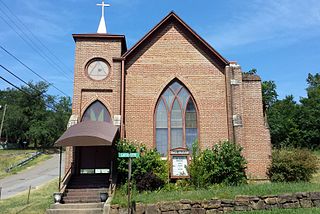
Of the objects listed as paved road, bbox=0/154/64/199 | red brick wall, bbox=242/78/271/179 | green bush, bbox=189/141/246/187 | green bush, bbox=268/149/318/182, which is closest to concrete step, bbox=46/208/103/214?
green bush, bbox=189/141/246/187

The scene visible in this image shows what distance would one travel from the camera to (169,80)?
59.7 feet

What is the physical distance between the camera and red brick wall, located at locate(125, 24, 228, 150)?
1758cm

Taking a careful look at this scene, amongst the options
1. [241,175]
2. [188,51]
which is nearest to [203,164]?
[241,175]

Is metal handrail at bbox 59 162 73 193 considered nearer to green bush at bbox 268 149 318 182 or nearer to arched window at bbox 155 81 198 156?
arched window at bbox 155 81 198 156

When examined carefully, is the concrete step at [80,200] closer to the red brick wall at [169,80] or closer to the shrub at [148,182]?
the shrub at [148,182]

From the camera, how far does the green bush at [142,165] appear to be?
1509cm

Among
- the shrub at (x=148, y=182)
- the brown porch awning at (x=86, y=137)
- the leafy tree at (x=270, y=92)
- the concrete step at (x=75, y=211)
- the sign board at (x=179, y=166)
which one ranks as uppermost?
the leafy tree at (x=270, y=92)

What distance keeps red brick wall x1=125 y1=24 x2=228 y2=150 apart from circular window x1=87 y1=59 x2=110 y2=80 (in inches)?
57.2

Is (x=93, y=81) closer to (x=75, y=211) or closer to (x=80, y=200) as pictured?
(x=80, y=200)

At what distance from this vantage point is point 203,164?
1562 cm

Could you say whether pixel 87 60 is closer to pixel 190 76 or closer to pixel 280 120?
pixel 190 76

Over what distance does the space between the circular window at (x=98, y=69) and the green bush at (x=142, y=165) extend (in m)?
4.57

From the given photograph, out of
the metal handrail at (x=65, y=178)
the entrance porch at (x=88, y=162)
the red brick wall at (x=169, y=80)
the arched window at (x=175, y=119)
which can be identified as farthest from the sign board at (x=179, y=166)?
the metal handrail at (x=65, y=178)

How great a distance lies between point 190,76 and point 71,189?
9.01m
